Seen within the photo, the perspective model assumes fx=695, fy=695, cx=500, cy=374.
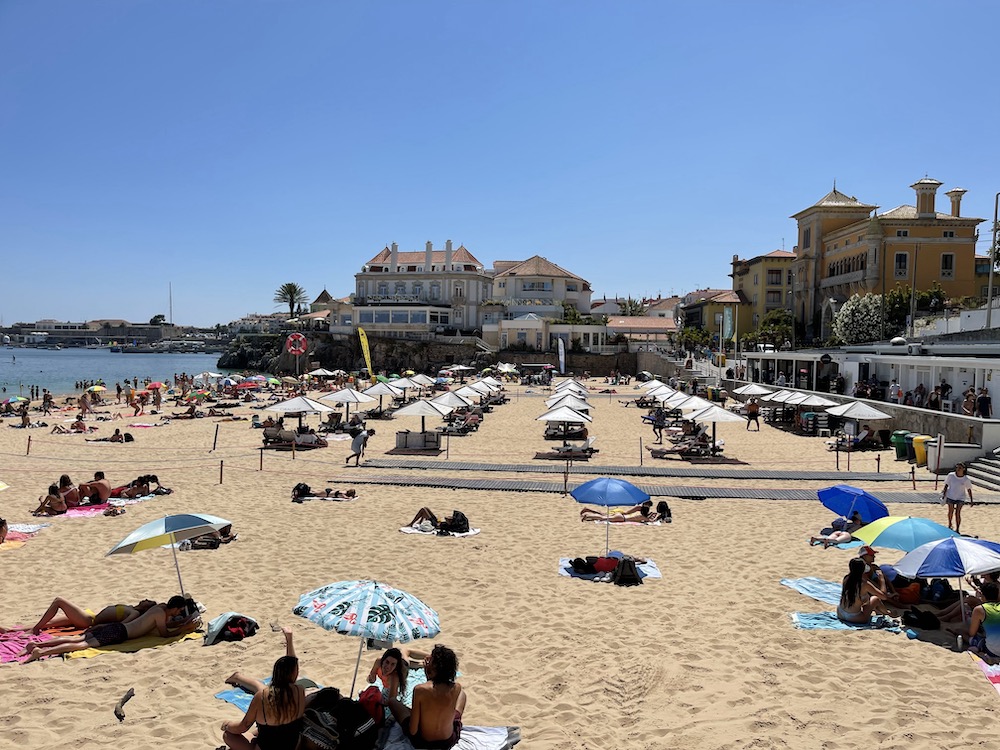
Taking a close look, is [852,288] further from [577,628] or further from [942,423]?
[577,628]

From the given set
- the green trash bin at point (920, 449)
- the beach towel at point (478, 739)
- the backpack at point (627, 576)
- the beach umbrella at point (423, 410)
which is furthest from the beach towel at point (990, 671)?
the beach umbrella at point (423, 410)

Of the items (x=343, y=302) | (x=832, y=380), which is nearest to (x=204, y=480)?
(x=832, y=380)

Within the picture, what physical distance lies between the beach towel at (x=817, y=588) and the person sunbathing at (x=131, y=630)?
6.78m

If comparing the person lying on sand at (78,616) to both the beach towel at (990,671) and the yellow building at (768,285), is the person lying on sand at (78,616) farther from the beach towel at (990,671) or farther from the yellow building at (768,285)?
the yellow building at (768,285)

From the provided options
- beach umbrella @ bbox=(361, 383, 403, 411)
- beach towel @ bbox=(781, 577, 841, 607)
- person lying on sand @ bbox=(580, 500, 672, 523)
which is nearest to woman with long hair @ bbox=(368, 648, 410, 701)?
beach towel @ bbox=(781, 577, 841, 607)

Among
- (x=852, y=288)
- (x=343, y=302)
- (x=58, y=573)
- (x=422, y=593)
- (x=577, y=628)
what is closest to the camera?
(x=577, y=628)

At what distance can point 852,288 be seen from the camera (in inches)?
1905

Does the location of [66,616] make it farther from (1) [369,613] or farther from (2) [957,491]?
(2) [957,491]

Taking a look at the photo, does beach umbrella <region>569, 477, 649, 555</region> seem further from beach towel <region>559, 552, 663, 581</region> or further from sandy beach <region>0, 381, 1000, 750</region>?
sandy beach <region>0, 381, 1000, 750</region>

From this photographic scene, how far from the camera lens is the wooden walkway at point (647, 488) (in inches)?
535

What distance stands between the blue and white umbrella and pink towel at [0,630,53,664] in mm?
8104

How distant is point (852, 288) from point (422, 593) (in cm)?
4830

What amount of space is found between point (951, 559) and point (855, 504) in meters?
2.91

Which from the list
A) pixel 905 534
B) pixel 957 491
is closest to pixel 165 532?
pixel 905 534
